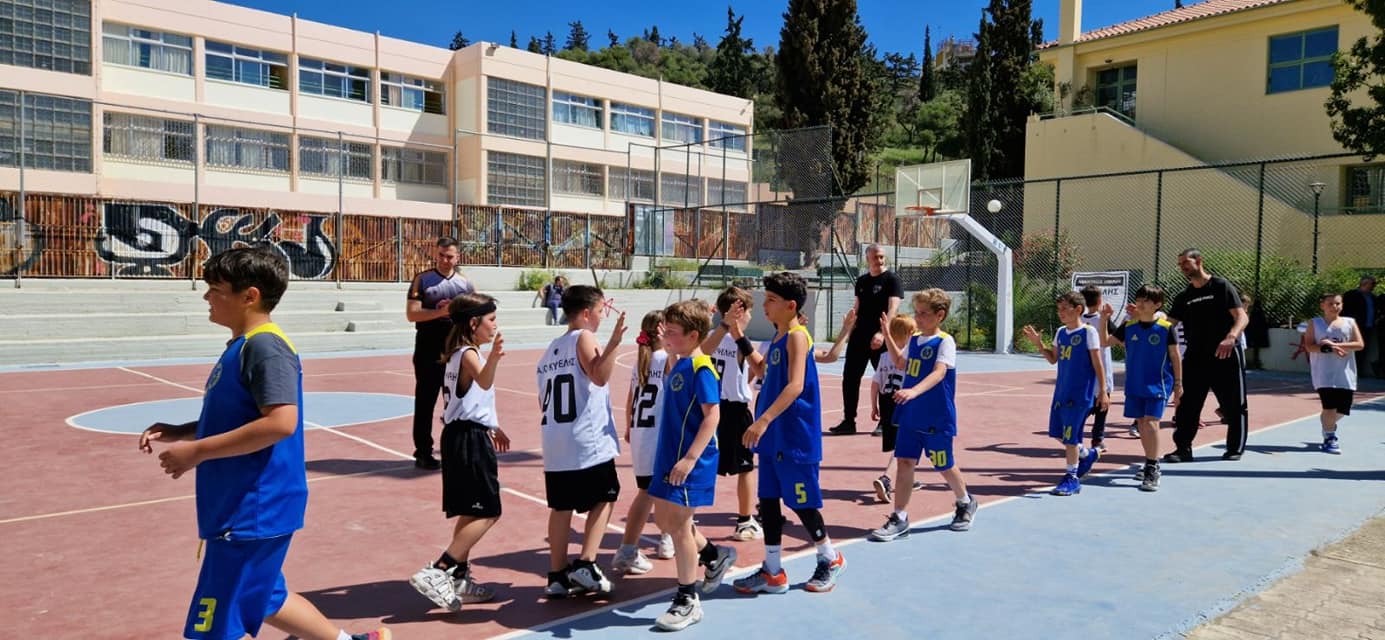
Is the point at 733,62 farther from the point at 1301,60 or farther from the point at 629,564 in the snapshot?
the point at 629,564

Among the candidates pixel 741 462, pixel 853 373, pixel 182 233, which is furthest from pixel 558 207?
pixel 741 462

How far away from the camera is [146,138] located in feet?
99.2

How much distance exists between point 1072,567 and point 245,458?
4167 millimetres

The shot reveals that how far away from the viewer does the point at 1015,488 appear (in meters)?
7.06

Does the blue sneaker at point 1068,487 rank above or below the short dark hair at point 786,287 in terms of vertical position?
below

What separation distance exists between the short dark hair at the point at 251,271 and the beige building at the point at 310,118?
22.5 metres

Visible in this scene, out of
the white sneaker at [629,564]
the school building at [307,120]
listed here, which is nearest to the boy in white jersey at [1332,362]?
the white sneaker at [629,564]

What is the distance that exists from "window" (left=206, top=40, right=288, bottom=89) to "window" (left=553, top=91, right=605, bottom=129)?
12.0m

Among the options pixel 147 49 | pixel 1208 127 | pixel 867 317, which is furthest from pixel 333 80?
pixel 867 317

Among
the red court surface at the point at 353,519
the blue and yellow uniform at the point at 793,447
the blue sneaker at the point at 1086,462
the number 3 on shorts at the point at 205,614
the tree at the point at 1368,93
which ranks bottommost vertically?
the red court surface at the point at 353,519

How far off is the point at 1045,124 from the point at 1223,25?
221 inches

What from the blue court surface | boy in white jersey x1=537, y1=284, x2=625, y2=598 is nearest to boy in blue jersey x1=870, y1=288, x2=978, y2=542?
the blue court surface

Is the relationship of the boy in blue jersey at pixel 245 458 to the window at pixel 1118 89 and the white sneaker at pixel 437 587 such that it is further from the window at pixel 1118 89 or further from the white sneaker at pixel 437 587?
the window at pixel 1118 89

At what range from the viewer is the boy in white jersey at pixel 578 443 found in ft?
14.4
